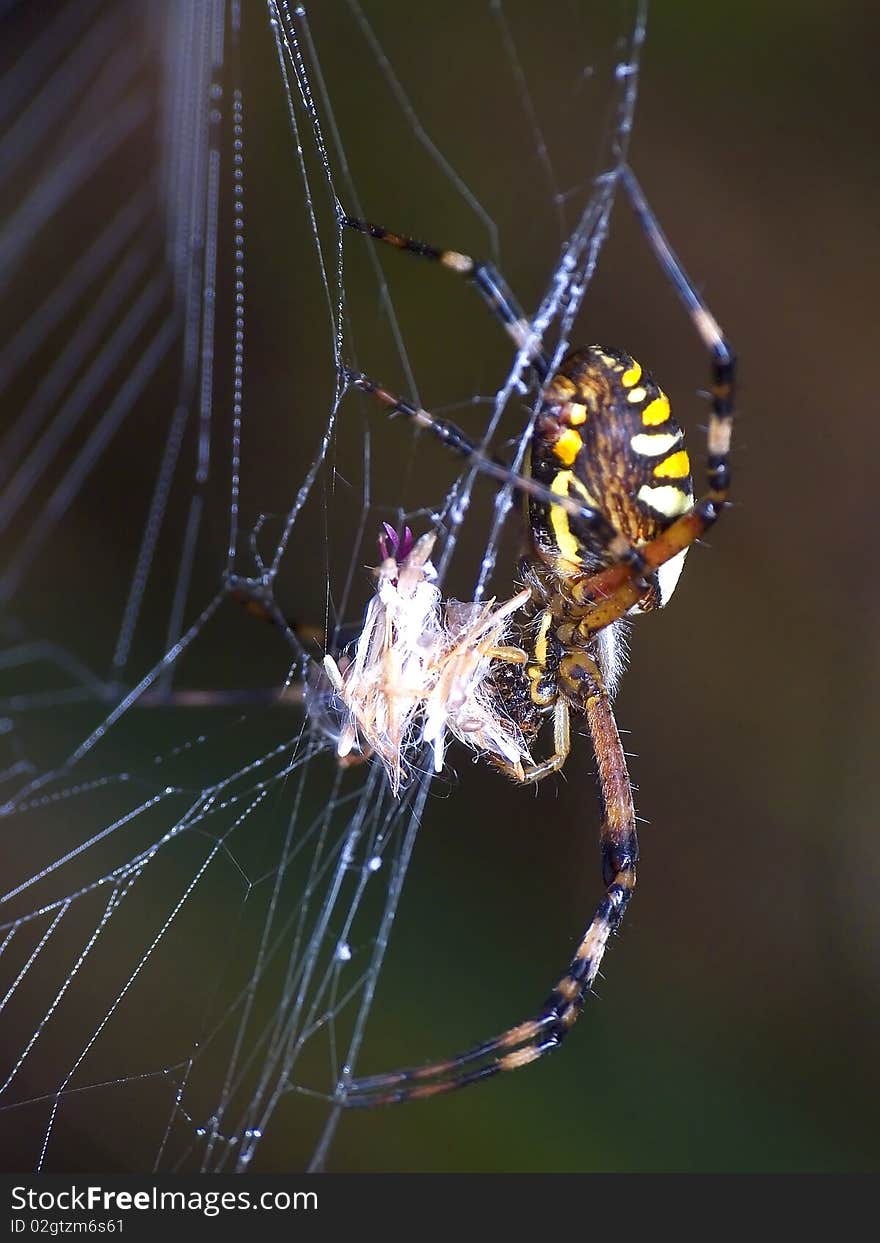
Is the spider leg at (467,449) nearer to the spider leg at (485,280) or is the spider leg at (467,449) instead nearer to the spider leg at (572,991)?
the spider leg at (485,280)

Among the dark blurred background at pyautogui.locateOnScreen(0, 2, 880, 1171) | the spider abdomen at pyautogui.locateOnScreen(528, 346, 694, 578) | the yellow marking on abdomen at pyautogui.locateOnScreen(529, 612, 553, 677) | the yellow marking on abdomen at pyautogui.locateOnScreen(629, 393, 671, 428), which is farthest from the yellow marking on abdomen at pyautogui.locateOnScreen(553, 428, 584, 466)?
the dark blurred background at pyautogui.locateOnScreen(0, 2, 880, 1171)

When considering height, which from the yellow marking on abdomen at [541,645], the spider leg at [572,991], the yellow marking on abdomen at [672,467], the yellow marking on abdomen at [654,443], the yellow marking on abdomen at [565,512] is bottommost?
the spider leg at [572,991]

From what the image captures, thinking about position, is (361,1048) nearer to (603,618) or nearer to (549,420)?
(603,618)

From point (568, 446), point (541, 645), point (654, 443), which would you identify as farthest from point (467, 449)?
point (541, 645)

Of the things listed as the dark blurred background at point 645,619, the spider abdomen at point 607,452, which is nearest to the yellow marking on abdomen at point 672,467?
the spider abdomen at point 607,452

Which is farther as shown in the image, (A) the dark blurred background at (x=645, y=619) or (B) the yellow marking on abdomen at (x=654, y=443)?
(A) the dark blurred background at (x=645, y=619)

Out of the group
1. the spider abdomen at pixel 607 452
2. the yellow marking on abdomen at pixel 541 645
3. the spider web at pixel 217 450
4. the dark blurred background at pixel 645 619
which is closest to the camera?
the spider abdomen at pixel 607 452

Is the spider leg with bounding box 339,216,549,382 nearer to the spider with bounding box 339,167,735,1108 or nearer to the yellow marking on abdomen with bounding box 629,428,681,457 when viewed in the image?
the spider with bounding box 339,167,735,1108
